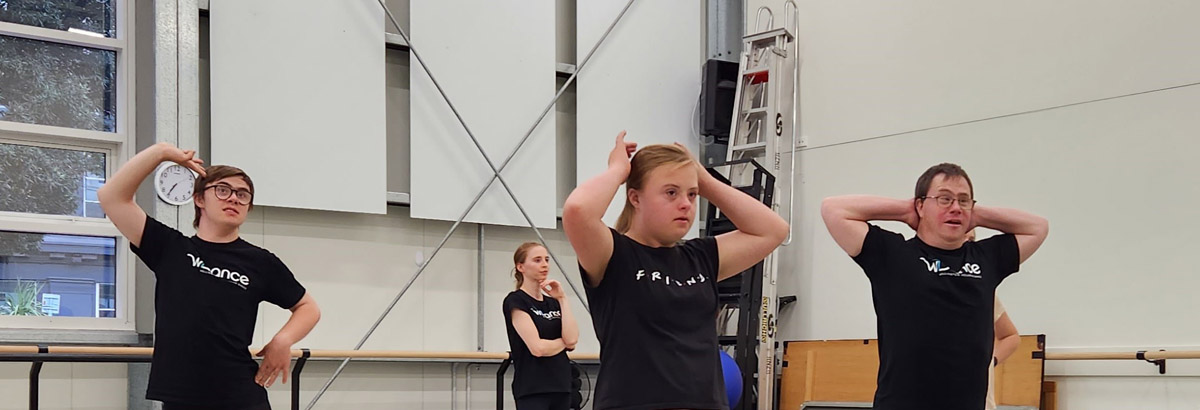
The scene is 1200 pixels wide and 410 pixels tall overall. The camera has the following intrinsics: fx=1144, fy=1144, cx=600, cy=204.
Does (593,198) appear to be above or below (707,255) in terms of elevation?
above

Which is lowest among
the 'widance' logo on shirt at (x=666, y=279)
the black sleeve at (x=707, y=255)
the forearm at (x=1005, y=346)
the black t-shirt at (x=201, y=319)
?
the forearm at (x=1005, y=346)

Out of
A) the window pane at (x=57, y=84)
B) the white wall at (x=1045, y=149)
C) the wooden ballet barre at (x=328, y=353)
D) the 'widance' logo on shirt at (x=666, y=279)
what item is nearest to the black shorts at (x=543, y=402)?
the wooden ballet barre at (x=328, y=353)

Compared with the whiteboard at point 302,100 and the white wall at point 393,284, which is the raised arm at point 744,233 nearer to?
the whiteboard at point 302,100

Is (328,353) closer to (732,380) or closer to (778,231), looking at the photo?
(732,380)

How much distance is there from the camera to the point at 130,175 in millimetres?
3311

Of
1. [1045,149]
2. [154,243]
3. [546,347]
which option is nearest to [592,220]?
[154,243]

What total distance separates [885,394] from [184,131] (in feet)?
13.9

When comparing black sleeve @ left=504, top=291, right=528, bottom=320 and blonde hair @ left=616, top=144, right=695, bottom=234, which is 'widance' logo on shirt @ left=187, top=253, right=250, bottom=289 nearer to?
blonde hair @ left=616, top=144, right=695, bottom=234

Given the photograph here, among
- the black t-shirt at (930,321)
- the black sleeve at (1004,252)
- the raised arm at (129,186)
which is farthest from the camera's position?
the black sleeve at (1004,252)

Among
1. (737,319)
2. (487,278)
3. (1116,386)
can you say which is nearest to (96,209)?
(487,278)

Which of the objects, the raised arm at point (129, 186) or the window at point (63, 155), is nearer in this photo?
the raised arm at point (129, 186)

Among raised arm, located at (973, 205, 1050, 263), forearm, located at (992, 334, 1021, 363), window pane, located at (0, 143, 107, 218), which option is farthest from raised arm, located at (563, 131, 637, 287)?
window pane, located at (0, 143, 107, 218)

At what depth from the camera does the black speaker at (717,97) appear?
26.7 feet

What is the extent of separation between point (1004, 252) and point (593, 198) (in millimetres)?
1571
